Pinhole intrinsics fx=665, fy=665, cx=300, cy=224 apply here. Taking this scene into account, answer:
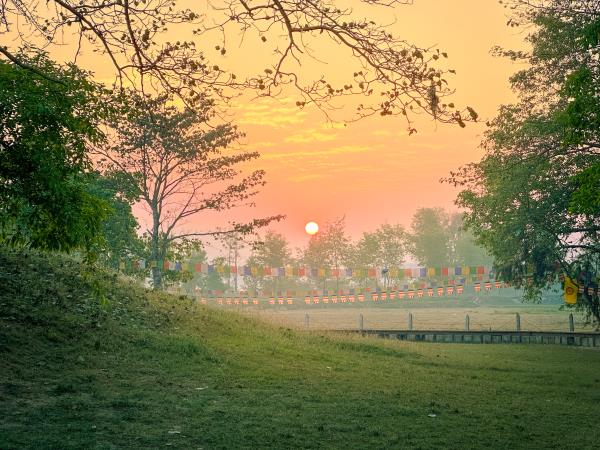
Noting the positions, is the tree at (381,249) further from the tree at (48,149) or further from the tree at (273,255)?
the tree at (48,149)

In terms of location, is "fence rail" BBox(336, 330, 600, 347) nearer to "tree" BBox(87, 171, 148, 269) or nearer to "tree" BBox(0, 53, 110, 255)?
"tree" BBox(87, 171, 148, 269)

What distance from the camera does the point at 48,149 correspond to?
1209cm

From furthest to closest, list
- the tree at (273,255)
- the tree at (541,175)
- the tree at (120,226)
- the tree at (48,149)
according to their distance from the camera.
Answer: the tree at (273,255) < the tree at (120,226) < the tree at (541,175) < the tree at (48,149)

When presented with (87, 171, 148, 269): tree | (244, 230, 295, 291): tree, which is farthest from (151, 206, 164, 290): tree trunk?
(244, 230, 295, 291): tree

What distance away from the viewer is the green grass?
10750 millimetres

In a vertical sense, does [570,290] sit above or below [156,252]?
below

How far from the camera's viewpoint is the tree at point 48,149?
11859mm

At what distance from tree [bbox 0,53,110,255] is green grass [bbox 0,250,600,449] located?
4.94ft

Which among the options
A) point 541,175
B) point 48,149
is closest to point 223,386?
point 48,149

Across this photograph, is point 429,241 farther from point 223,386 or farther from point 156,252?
point 223,386

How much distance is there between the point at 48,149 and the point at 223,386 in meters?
6.13

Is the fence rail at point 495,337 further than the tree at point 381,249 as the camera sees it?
No

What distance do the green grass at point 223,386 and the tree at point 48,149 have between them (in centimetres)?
151

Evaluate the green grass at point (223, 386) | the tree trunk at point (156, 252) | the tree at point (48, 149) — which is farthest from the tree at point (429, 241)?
the tree at point (48, 149)
